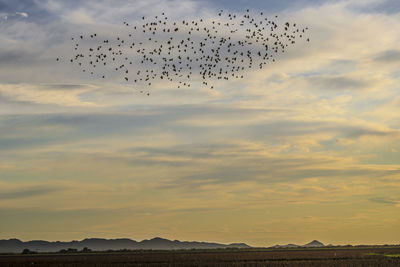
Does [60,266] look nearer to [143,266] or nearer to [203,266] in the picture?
[143,266]

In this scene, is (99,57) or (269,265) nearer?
(99,57)

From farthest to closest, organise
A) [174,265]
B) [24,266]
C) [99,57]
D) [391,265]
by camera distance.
Result: 1. [24,266]
2. [174,265]
3. [391,265]
4. [99,57]

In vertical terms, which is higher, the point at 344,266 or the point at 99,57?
the point at 99,57

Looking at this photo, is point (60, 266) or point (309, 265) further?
point (60, 266)

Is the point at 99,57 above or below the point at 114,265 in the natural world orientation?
above

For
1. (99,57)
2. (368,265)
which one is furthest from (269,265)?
(99,57)

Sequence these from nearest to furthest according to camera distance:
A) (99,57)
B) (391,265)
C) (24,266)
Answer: (99,57)
(391,265)
(24,266)

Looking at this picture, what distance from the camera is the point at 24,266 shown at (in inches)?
3391

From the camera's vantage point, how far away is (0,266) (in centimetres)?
8700

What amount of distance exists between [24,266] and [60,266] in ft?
21.5

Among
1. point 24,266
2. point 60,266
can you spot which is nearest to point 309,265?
point 60,266

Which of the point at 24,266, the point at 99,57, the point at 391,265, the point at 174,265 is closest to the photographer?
the point at 99,57

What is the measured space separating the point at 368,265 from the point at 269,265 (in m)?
12.8

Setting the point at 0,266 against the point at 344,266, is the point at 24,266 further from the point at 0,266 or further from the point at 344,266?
the point at 344,266
